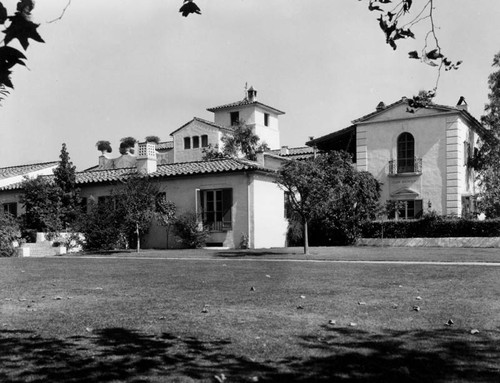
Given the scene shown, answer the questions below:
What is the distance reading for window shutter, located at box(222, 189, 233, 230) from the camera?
84.2ft

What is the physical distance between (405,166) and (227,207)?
10.5 metres

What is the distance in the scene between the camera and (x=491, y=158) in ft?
102

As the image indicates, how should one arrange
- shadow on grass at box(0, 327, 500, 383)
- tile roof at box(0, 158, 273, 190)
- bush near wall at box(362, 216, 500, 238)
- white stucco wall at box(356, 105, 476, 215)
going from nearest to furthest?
shadow on grass at box(0, 327, 500, 383)
bush near wall at box(362, 216, 500, 238)
tile roof at box(0, 158, 273, 190)
white stucco wall at box(356, 105, 476, 215)

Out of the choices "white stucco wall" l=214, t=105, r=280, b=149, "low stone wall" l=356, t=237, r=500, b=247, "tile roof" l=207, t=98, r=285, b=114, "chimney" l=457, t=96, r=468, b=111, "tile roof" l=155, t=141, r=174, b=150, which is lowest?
"low stone wall" l=356, t=237, r=500, b=247

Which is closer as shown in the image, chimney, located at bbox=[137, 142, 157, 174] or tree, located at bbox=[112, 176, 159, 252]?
tree, located at bbox=[112, 176, 159, 252]

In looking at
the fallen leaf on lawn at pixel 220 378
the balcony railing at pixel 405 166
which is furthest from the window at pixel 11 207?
the fallen leaf on lawn at pixel 220 378

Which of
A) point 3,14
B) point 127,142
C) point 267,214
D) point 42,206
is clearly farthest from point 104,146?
point 3,14

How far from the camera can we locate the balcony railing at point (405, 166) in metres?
29.5

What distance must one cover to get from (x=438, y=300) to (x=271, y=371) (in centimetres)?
450

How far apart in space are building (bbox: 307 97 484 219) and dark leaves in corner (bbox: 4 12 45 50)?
26442 mm

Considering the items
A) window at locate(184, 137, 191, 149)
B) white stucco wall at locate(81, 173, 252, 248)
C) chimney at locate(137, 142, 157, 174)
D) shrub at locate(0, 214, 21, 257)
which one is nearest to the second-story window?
window at locate(184, 137, 191, 149)

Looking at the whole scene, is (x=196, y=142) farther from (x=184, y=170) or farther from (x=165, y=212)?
(x=165, y=212)

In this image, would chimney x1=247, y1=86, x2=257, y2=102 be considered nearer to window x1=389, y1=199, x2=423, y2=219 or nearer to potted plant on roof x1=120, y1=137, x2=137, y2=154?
potted plant on roof x1=120, y1=137, x2=137, y2=154

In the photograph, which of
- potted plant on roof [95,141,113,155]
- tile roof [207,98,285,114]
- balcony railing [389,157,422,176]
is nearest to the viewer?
balcony railing [389,157,422,176]
